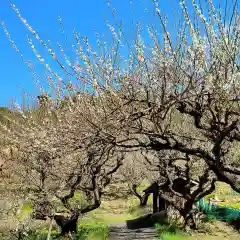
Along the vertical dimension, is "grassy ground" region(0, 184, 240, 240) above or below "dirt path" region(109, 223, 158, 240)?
above

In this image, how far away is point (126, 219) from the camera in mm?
24281

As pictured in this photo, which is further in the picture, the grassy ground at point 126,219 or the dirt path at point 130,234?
the dirt path at point 130,234

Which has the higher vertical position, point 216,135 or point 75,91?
point 75,91

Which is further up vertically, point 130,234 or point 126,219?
point 126,219

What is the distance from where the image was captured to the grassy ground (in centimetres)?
A: 1569

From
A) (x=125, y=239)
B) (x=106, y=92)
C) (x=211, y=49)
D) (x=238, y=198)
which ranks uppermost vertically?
(x=211, y=49)

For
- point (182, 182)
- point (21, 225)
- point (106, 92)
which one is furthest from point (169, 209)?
point (106, 92)

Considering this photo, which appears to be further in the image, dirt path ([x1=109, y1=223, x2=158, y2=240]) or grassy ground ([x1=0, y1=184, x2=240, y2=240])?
dirt path ([x1=109, y1=223, x2=158, y2=240])

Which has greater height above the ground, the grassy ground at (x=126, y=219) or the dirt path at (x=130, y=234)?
the grassy ground at (x=126, y=219)

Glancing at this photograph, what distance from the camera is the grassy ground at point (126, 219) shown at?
15.7 meters

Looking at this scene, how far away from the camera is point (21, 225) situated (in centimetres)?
1204

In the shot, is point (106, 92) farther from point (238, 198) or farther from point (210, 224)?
point (238, 198)

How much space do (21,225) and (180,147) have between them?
6.63 meters

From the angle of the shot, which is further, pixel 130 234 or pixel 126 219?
pixel 126 219
